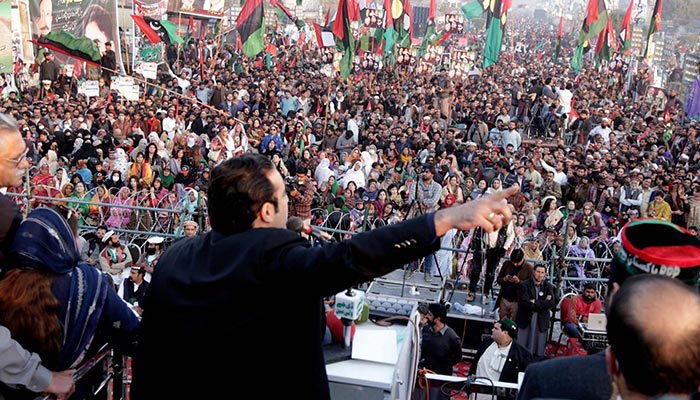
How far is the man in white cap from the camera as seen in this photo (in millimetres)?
9055

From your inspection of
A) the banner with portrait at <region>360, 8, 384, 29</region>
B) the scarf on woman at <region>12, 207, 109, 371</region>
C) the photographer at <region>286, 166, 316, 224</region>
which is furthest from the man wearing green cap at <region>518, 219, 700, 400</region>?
the banner with portrait at <region>360, 8, 384, 29</region>

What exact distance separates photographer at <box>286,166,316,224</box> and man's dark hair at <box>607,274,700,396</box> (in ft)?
23.7

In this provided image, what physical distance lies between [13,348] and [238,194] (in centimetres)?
98

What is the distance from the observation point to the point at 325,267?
5.80 feet

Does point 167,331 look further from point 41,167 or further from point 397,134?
point 397,134

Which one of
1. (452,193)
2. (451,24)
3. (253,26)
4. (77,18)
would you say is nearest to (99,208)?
(452,193)

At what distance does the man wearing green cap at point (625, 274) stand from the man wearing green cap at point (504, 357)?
14.1ft

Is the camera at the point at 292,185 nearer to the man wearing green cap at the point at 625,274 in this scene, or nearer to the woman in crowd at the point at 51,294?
the woman in crowd at the point at 51,294

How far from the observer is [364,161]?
14281 millimetres

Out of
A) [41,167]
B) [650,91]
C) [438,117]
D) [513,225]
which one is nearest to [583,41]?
[650,91]

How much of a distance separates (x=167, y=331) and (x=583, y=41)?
2400 centimetres

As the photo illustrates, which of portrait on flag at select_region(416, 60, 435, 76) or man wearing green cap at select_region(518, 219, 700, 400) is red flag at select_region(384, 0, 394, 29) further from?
man wearing green cap at select_region(518, 219, 700, 400)

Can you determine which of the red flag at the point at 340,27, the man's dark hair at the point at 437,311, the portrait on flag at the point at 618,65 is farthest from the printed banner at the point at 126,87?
the portrait on flag at the point at 618,65

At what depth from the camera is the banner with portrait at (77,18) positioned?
23.2m
